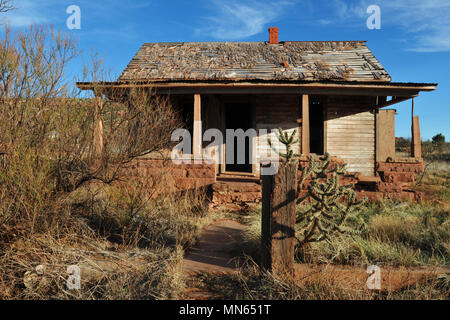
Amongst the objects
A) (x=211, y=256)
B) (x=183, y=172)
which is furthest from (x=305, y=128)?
(x=211, y=256)

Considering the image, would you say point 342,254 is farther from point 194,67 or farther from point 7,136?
point 194,67

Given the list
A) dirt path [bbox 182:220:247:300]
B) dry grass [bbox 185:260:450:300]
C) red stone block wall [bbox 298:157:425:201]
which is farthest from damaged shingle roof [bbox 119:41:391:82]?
dry grass [bbox 185:260:450:300]

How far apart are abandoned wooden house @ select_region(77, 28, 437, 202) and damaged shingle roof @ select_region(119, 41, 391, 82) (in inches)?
1.2

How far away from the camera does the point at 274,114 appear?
29.8 feet

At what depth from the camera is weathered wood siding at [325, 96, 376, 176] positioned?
880 cm

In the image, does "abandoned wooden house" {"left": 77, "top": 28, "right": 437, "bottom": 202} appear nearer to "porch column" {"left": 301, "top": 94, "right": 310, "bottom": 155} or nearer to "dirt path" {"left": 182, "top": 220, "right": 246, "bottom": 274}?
"porch column" {"left": 301, "top": 94, "right": 310, "bottom": 155}

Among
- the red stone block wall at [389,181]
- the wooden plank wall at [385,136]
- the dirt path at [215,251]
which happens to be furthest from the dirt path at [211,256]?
the wooden plank wall at [385,136]

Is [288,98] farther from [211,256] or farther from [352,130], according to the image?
[211,256]

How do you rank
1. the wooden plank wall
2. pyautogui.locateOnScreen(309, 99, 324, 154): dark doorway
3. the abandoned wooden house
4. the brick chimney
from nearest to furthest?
the abandoned wooden house, the wooden plank wall, pyautogui.locateOnScreen(309, 99, 324, 154): dark doorway, the brick chimney

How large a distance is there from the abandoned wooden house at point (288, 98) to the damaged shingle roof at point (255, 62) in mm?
31

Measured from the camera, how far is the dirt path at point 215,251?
3561 millimetres

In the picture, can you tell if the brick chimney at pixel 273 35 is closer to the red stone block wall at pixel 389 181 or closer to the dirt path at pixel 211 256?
the red stone block wall at pixel 389 181

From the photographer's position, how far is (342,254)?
11.8ft
